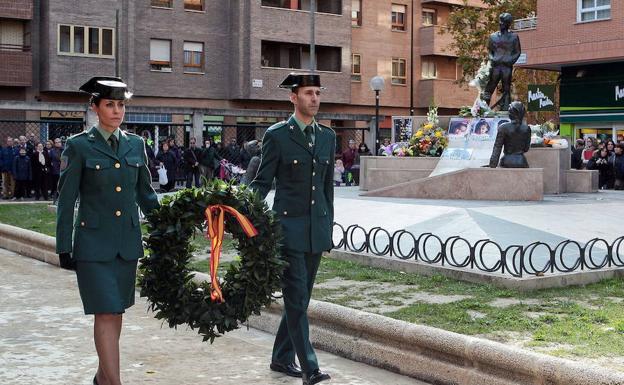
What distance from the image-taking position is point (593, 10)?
37562 mm

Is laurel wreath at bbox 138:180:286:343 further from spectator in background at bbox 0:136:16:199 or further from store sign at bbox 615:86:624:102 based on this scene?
store sign at bbox 615:86:624:102

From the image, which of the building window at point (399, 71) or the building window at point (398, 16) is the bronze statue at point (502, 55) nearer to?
the building window at point (399, 71)

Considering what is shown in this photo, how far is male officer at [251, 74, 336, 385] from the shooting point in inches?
254

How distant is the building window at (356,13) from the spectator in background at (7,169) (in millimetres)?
25713

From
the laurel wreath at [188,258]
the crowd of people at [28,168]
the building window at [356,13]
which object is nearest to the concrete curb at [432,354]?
the laurel wreath at [188,258]

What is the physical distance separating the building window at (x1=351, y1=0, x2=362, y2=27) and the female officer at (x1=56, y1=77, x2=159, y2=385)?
44.4m

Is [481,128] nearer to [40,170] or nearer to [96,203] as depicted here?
[40,170]

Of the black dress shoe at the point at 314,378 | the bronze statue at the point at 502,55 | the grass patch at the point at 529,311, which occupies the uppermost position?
the bronze statue at the point at 502,55

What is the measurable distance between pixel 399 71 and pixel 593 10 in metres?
15.5

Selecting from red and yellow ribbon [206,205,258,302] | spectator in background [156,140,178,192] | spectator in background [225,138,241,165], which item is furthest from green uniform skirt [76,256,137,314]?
spectator in background [225,138,241,165]

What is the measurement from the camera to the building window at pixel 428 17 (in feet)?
174

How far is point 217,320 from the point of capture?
20.2 feet

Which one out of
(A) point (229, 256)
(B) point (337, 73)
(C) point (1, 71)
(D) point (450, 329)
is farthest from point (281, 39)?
(D) point (450, 329)

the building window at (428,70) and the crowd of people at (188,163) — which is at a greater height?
the building window at (428,70)
